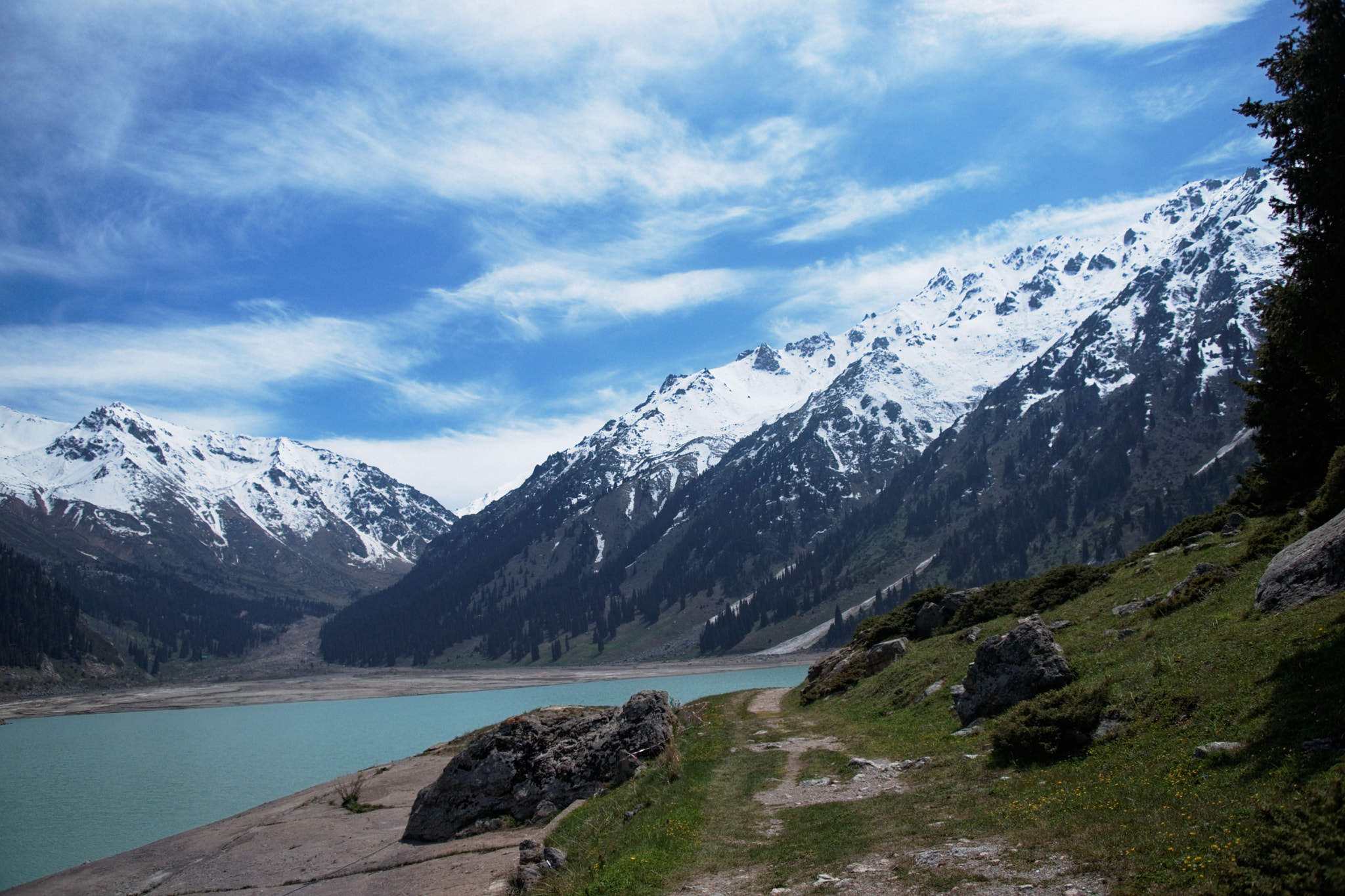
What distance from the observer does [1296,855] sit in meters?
9.41

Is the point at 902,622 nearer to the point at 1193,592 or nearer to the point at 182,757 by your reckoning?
the point at 1193,592

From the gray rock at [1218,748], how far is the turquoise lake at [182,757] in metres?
52.6

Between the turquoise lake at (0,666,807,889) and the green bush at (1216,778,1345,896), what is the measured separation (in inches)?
2096

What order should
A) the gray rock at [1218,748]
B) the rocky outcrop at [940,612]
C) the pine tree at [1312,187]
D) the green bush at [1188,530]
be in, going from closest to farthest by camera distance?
the gray rock at [1218,748] < the pine tree at [1312,187] < the green bush at [1188,530] < the rocky outcrop at [940,612]

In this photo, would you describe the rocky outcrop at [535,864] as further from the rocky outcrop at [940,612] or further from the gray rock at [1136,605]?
the rocky outcrop at [940,612]

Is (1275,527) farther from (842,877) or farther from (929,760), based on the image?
(842,877)

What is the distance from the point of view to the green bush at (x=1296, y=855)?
9031 millimetres

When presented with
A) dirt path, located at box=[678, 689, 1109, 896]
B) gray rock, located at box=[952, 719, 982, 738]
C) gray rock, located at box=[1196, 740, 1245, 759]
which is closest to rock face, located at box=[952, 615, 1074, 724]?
gray rock, located at box=[952, 719, 982, 738]

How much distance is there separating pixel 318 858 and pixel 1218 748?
2665 cm

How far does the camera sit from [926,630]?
45.2 m

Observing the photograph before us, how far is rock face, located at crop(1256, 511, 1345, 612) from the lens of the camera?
19.0m

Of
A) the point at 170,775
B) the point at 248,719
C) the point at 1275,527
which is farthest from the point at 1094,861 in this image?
the point at 248,719

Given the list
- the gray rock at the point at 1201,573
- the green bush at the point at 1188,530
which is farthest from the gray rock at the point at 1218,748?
the green bush at the point at 1188,530

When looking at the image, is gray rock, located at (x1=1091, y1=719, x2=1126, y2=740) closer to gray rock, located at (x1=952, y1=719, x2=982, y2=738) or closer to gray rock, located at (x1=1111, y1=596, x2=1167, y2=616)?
gray rock, located at (x1=952, y1=719, x2=982, y2=738)
